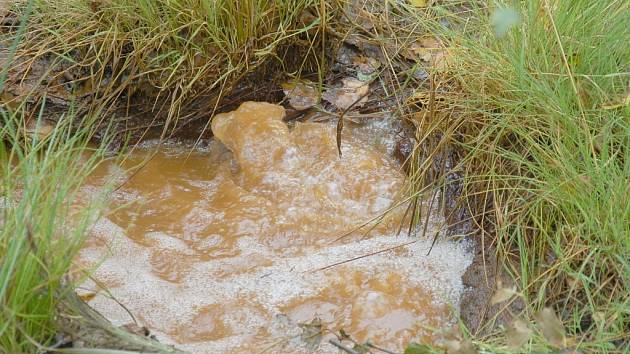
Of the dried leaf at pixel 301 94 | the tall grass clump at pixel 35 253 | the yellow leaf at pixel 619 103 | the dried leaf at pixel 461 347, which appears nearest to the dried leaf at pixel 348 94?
the dried leaf at pixel 301 94

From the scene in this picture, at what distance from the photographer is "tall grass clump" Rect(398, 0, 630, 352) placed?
6.36 feet

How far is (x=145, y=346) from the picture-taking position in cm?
170

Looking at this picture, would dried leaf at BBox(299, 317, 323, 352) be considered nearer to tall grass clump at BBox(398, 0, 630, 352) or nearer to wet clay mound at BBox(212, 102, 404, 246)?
tall grass clump at BBox(398, 0, 630, 352)

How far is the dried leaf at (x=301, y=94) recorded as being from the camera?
125 inches

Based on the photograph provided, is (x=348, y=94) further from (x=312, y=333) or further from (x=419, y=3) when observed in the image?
→ (x=312, y=333)

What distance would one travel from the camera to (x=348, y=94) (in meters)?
3.19

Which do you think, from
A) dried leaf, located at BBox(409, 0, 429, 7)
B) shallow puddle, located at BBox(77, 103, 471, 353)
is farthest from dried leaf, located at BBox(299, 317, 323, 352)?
dried leaf, located at BBox(409, 0, 429, 7)

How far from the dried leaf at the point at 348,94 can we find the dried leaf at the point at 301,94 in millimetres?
49

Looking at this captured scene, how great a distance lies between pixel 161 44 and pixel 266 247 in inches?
35.1

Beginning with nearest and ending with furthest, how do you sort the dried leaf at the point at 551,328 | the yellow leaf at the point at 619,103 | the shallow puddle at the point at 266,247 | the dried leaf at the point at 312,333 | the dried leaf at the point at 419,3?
the dried leaf at the point at 551,328
the dried leaf at the point at 312,333
the yellow leaf at the point at 619,103
the shallow puddle at the point at 266,247
the dried leaf at the point at 419,3

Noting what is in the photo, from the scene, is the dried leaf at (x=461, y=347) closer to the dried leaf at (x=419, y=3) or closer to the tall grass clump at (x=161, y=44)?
the tall grass clump at (x=161, y=44)

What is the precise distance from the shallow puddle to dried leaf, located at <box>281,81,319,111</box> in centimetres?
11

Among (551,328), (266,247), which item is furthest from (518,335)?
(266,247)

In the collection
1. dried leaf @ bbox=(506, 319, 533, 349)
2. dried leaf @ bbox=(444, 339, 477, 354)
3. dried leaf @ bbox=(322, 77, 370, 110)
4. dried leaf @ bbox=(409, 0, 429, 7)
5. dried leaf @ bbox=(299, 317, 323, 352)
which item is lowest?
dried leaf @ bbox=(299, 317, 323, 352)
